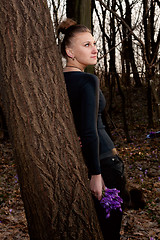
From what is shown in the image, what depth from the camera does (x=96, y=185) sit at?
5.88ft

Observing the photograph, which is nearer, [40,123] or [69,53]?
[40,123]

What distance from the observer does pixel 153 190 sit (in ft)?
17.6

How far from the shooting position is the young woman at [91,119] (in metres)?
1.73

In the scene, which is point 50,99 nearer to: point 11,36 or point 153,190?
point 11,36

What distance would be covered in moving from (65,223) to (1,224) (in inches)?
121

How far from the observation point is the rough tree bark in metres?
1.54

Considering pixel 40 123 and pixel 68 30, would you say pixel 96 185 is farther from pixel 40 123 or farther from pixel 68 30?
pixel 68 30

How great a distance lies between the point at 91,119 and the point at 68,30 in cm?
89

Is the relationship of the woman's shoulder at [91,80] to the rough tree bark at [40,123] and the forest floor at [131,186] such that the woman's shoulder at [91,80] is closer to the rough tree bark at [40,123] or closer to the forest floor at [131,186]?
the rough tree bark at [40,123]

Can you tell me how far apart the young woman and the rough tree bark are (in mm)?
129

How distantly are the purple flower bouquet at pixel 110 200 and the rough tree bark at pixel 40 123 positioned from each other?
192mm

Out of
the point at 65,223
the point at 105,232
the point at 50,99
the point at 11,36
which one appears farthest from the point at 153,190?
the point at 11,36

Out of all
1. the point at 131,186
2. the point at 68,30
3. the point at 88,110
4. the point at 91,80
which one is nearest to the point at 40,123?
the point at 88,110

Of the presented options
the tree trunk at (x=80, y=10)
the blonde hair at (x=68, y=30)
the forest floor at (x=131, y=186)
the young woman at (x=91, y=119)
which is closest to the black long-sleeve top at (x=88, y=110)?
the young woman at (x=91, y=119)
